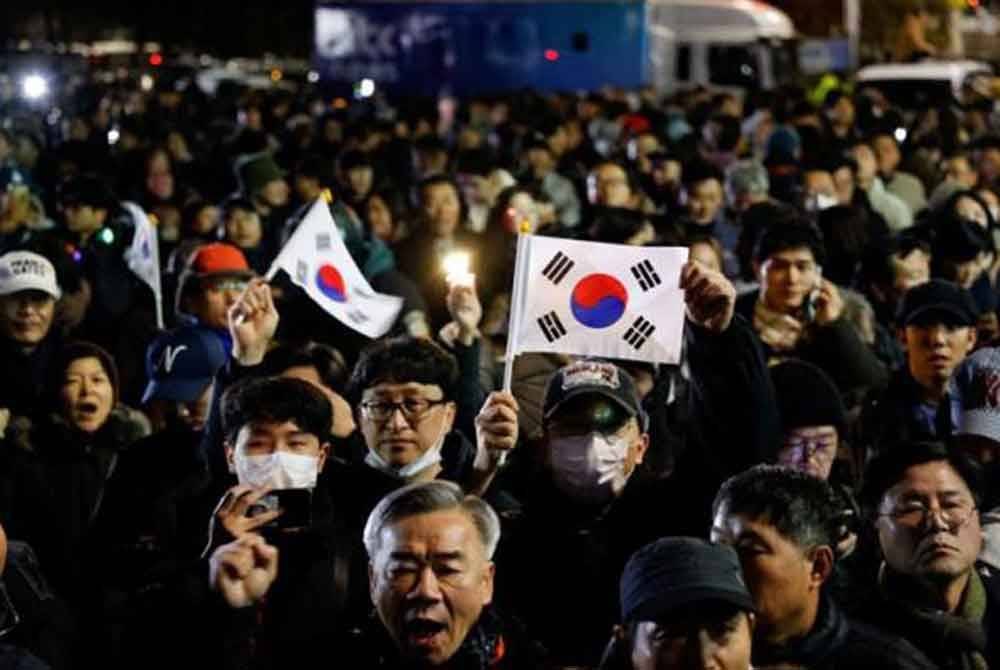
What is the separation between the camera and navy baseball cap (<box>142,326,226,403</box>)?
23.5ft

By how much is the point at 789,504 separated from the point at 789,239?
3.34 meters

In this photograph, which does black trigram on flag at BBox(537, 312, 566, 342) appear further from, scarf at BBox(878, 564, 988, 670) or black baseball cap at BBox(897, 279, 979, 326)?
black baseball cap at BBox(897, 279, 979, 326)

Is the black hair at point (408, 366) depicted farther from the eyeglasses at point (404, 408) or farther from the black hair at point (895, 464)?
the black hair at point (895, 464)

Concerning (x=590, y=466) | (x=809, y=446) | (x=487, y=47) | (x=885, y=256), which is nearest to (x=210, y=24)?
(x=487, y=47)

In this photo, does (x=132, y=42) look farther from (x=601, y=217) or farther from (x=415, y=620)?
(x=415, y=620)

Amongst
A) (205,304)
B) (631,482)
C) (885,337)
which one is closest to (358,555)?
(631,482)

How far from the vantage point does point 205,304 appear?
822 centimetres

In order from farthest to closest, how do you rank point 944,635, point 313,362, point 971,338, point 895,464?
point 971,338 < point 313,362 < point 895,464 < point 944,635

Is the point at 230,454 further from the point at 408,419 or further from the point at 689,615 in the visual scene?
the point at 689,615

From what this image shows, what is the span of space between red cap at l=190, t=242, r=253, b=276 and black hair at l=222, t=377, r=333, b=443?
2.75 m

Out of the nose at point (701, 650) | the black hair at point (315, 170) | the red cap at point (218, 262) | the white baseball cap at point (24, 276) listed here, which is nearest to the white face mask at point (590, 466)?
the nose at point (701, 650)

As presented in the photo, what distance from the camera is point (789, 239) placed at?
776cm

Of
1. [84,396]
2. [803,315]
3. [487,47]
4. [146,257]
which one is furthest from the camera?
[487,47]

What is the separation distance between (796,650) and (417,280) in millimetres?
6702
